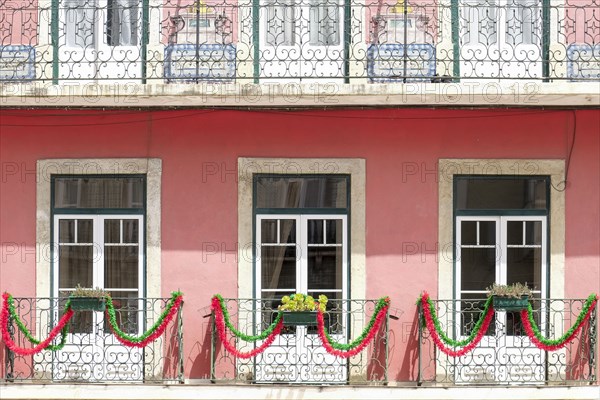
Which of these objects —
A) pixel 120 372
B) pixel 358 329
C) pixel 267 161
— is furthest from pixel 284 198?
pixel 120 372

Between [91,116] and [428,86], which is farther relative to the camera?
[91,116]

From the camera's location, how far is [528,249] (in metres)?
13.9

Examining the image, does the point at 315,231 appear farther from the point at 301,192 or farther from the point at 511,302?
the point at 511,302

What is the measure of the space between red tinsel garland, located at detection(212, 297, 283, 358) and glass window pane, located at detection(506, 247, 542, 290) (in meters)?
2.70

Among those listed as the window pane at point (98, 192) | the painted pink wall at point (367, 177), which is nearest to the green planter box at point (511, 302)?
the painted pink wall at point (367, 177)

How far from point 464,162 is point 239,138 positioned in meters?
2.53

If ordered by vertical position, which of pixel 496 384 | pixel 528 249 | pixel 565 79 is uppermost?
pixel 565 79

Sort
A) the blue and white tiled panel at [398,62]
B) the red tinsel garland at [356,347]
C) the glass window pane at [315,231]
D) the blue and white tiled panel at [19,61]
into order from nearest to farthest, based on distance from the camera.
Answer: the red tinsel garland at [356,347] → the blue and white tiled panel at [398,62] → the blue and white tiled panel at [19,61] → the glass window pane at [315,231]

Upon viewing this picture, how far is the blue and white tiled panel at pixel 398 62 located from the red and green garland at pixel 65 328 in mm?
3291

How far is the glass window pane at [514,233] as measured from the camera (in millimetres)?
13883

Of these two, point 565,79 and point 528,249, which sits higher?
point 565,79

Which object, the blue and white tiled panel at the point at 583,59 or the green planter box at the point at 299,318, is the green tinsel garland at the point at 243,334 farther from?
the blue and white tiled panel at the point at 583,59

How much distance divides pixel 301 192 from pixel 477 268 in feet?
7.07

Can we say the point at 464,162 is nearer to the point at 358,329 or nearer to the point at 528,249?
the point at 528,249
